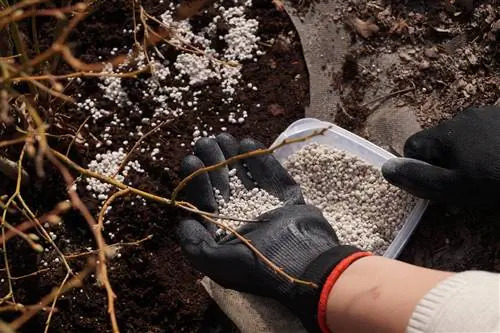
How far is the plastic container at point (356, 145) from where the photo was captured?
5.12ft

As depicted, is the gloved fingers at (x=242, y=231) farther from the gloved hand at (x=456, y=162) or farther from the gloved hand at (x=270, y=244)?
the gloved hand at (x=456, y=162)

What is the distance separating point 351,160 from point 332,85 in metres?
0.22

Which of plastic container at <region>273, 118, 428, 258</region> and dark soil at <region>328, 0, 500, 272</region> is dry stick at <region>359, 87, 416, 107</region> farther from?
plastic container at <region>273, 118, 428, 258</region>

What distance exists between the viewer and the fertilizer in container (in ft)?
5.22

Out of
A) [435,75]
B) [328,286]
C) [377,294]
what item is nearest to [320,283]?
[328,286]

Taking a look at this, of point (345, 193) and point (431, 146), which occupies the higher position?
point (431, 146)

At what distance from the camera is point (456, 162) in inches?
58.8

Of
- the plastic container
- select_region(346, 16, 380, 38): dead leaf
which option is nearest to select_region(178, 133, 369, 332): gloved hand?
the plastic container

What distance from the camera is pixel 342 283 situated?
1.27 metres

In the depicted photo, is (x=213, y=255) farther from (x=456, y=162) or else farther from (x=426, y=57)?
(x=426, y=57)

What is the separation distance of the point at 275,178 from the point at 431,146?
41 centimetres

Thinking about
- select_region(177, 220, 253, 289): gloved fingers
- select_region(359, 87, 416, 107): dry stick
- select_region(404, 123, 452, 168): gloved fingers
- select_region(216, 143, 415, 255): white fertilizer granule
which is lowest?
select_region(177, 220, 253, 289): gloved fingers

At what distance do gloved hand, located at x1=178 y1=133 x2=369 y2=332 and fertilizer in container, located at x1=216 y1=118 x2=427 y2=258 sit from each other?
50 millimetres

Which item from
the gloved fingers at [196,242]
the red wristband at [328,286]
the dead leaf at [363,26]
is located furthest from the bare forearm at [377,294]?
the dead leaf at [363,26]
